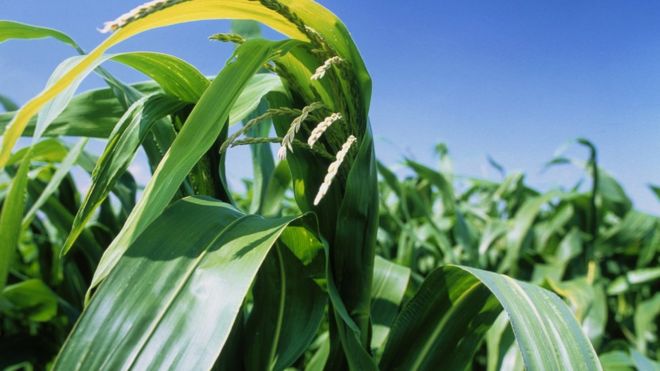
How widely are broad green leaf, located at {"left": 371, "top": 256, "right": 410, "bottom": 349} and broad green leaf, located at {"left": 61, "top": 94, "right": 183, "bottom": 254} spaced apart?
1.07ft

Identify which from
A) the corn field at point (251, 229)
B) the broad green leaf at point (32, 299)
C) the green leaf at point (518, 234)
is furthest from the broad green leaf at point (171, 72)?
the green leaf at point (518, 234)

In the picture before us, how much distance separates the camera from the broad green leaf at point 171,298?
30 cm

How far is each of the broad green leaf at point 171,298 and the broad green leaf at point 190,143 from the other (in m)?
0.01

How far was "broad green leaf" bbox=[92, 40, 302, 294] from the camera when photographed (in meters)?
0.34

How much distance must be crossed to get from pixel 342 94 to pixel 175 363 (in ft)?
0.70

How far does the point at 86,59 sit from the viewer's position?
0.31 m

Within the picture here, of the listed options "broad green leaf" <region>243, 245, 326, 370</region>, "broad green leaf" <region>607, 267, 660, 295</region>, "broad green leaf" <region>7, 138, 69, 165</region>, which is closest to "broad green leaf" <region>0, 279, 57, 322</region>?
"broad green leaf" <region>7, 138, 69, 165</region>

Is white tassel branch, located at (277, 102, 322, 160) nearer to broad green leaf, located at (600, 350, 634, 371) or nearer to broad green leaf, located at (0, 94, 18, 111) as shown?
broad green leaf, located at (600, 350, 634, 371)

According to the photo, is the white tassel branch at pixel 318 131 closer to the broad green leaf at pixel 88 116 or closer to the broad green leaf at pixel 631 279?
the broad green leaf at pixel 88 116

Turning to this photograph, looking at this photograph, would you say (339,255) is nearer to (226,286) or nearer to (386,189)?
(226,286)

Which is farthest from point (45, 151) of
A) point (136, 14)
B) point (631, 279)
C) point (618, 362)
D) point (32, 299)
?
point (631, 279)

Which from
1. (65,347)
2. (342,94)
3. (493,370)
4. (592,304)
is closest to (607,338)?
(592,304)

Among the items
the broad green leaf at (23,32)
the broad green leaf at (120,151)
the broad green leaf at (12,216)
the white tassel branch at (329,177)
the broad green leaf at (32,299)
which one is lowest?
the broad green leaf at (32,299)

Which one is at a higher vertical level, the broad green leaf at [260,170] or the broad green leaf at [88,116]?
the broad green leaf at [88,116]
